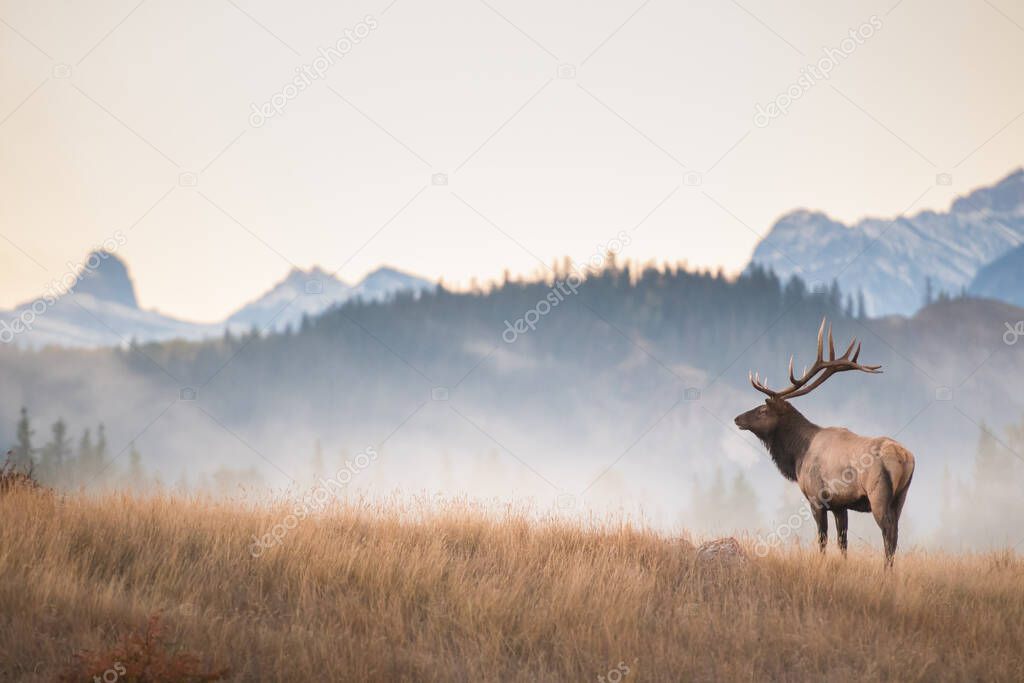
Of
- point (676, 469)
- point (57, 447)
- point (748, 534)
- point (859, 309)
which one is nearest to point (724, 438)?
point (676, 469)

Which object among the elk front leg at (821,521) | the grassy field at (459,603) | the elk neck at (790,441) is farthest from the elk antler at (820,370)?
the grassy field at (459,603)

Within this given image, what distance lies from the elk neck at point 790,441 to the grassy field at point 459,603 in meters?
2.21

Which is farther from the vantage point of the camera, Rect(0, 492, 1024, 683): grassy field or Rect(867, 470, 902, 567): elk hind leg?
Rect(867, 470, 902, 567): elk hind leg

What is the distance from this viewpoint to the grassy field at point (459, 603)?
737 cm

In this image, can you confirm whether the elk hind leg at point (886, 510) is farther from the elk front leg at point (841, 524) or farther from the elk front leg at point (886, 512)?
the elk front leg at point (841, 524)

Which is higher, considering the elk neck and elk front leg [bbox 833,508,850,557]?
the elk neck

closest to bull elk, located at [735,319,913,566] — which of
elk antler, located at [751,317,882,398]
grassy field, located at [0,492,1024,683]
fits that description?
elk antler, located at [751,317,882,398]

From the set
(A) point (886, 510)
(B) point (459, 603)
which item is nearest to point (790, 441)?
(A) point (886, 510)

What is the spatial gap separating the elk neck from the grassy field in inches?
87.0

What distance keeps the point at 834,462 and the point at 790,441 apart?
1.10 m

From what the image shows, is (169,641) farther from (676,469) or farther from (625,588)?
(676,469)

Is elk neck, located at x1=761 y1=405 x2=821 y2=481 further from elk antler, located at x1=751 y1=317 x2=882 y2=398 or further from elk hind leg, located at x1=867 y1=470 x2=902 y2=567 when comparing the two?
elk hind leg, located at x1=867 y1=470 x2=902 y2=567

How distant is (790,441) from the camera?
13.0m

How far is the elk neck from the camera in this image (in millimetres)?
12773
